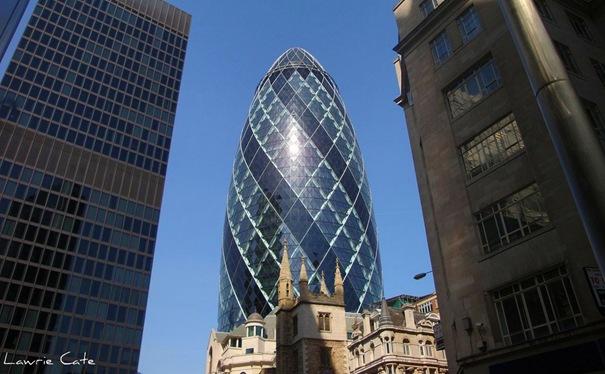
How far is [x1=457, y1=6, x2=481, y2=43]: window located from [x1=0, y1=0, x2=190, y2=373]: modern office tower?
5388 centimetres

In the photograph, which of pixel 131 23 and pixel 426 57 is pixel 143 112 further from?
pixel 426 57

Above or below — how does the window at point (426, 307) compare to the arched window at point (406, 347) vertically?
above

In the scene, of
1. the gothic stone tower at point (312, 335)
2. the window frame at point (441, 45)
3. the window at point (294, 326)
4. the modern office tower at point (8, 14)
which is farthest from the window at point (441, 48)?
the window at point (294, 326)

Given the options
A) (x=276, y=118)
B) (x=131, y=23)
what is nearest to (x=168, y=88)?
(x=131, y=23)

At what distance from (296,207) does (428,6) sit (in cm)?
7332

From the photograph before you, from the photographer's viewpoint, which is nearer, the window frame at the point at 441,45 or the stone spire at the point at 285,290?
the window frame at the point at 441,45

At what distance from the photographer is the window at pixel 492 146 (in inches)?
640

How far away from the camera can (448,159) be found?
18625mm

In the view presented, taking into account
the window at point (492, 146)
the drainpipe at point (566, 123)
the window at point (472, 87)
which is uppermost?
the window at point (472, 87)

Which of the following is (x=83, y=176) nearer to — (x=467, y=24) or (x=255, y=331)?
(x=255, y=331)

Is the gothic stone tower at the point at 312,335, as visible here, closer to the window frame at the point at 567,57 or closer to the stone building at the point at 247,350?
the stone building at the point at 247,350

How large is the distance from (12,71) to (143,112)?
17970 mm

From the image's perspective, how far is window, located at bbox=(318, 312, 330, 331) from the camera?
48.1 meters

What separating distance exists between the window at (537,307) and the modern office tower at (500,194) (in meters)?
0.03
